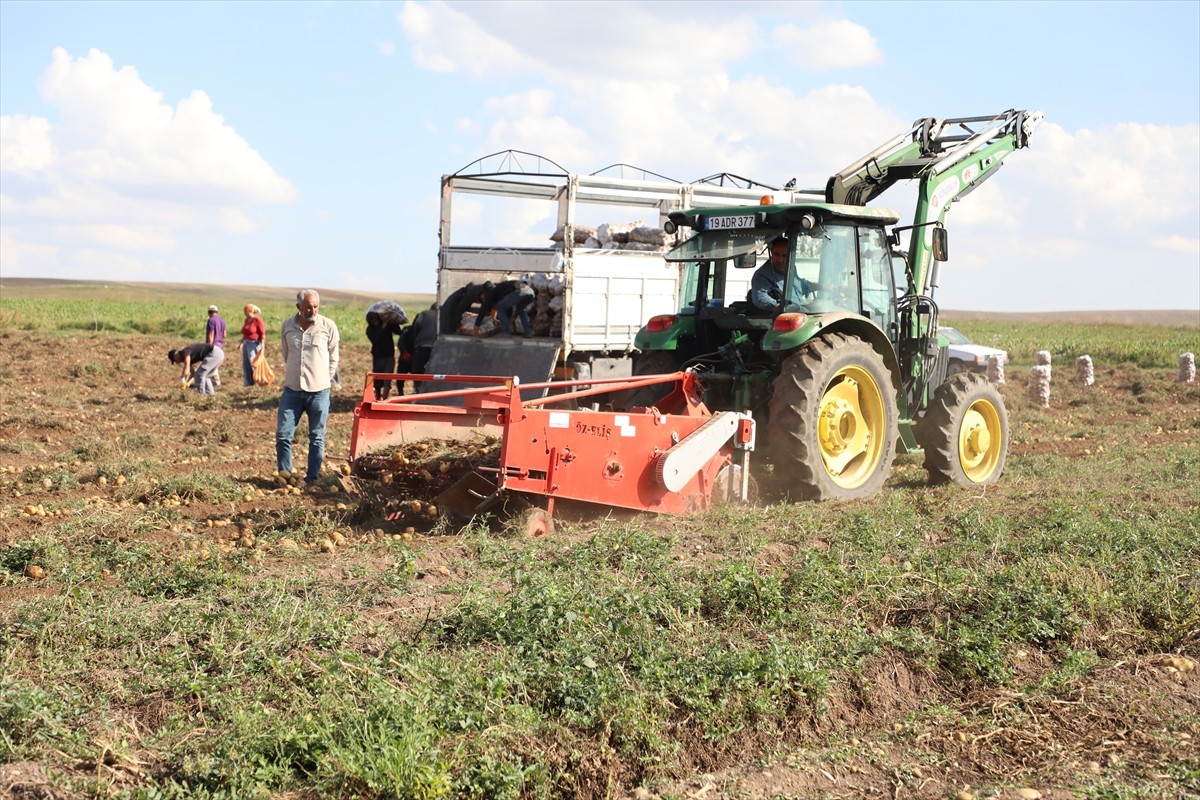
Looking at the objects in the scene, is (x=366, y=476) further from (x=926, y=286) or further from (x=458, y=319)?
(x=458, y=319)

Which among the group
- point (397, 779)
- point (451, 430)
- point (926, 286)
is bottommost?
point (397, 779)

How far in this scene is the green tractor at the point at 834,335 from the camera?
28.1ft

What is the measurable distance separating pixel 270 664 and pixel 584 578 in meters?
1.73

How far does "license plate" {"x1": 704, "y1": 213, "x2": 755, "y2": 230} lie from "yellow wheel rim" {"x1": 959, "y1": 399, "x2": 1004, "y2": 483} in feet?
9.76

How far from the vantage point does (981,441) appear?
10586mm

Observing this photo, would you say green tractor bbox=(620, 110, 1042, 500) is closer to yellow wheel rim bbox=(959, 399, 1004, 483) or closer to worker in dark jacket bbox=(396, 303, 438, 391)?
yellow wheel rim bbox=(959, 399, 1004, 483)

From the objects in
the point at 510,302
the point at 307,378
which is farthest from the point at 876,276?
the point at 510,302

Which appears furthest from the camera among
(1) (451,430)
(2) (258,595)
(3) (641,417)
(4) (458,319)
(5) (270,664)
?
(4) (458,319)

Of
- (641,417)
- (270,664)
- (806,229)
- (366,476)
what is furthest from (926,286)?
(270,664)

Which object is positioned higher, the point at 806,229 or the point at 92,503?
the point at 806,229

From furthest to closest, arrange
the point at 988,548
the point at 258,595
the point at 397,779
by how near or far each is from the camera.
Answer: the point at 988,548, the point at 258,595, the point at 397,779

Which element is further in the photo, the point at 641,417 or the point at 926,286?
the point at 926,286

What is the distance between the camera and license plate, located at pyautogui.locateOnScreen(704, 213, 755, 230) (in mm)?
8773

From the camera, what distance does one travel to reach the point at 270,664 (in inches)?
184
